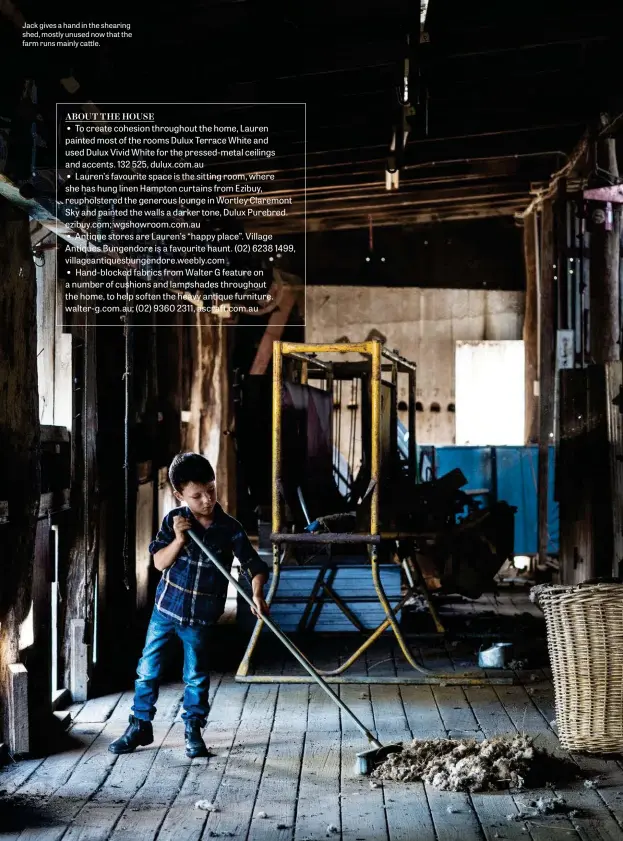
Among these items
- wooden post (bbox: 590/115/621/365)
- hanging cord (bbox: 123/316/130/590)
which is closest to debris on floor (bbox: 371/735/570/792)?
hanging cord (bbox: 123/316/130/590)

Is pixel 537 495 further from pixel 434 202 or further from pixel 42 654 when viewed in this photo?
pixel 42 654

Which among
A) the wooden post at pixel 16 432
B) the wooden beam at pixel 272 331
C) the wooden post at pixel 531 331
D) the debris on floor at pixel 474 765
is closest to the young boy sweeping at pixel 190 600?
the wooden post at pixel 16 432

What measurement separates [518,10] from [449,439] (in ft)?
Answer: 26.5

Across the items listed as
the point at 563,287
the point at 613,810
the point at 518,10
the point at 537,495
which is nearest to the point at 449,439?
the point at 537,495

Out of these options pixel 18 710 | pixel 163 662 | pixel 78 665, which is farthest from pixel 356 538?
pixel 18 710

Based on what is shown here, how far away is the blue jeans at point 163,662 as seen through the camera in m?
5.50

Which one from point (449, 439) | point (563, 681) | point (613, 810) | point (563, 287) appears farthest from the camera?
point (449, 439)

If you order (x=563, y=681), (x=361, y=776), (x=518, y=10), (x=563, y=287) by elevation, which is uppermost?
(x=518, y=10)

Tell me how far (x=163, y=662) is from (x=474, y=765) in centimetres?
182

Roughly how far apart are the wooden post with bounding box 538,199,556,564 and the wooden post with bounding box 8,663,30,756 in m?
8.09

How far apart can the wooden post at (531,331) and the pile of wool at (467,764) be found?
8.37 meters

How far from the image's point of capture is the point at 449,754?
5.19 meters

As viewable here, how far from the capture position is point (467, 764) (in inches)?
198

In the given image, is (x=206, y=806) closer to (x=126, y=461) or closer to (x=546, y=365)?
(x=126, y=461)
